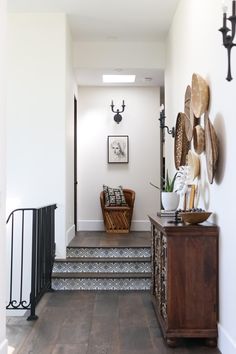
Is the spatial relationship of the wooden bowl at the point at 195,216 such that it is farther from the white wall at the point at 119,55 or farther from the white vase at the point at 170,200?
the white wall at the point at 119,55

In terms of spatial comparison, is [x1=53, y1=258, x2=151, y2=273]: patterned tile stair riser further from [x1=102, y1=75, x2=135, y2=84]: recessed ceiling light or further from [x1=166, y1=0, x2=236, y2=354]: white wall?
[x1=102, y1=75, x2=135, y2=84]: recessed ceiling light

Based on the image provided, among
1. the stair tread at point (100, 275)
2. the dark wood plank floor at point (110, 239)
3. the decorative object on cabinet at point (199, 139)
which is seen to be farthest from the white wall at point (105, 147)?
the decorative object on cabinet at point (199, 139)

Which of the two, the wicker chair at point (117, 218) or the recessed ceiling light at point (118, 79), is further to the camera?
the recessed ceiling light at point (118, 79)

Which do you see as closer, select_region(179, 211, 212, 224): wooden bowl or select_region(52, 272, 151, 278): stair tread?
select_region(179, 211, 212, 224): wooden bowl

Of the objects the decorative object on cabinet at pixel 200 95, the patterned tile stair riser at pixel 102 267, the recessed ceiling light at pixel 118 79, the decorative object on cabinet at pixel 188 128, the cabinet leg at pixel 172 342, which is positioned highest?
the recessed ceiling light at pixel 118 79

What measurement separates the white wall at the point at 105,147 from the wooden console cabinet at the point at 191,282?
439cm

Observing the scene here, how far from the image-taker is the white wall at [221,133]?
8.85 ft

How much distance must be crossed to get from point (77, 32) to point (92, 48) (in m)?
0.45

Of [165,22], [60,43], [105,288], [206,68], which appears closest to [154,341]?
[105,288]

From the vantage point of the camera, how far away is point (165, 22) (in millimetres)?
5473

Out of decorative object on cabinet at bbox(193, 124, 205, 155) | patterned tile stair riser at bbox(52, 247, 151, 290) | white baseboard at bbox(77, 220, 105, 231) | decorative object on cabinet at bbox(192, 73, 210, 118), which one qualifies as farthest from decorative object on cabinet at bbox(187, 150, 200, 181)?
white baseboard at bbox(77, 220, 105, 231)

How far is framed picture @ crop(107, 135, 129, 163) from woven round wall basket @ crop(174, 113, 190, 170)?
8.67 feet

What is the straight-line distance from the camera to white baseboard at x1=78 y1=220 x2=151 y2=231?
7340 mm

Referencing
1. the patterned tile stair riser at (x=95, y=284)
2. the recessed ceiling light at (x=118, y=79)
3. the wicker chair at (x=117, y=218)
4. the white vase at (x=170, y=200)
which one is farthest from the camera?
the recessed ceiling light at (x=118, y=79)
